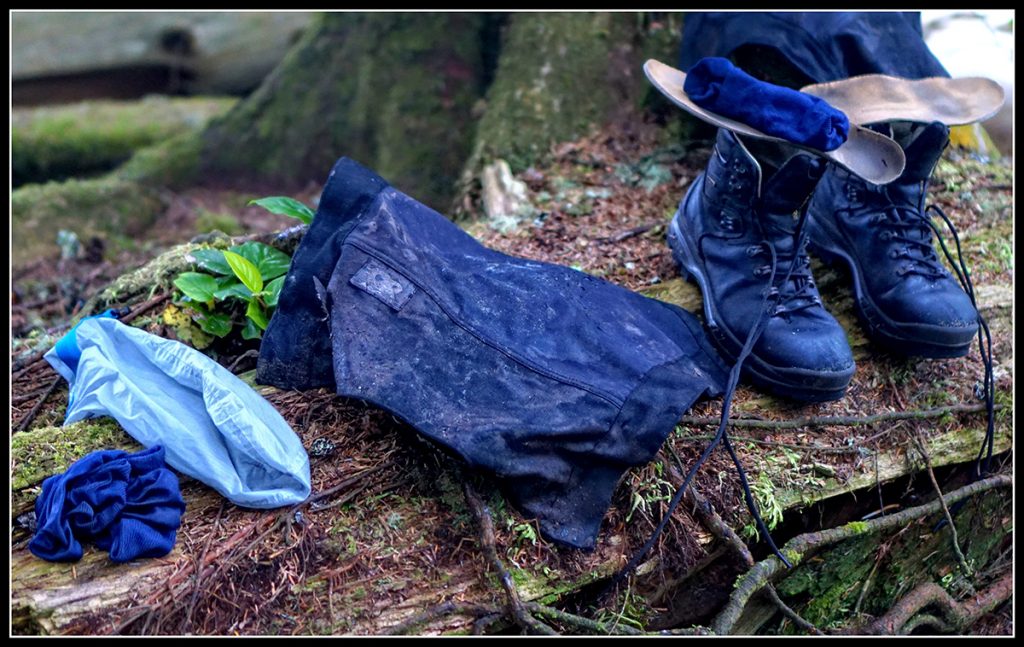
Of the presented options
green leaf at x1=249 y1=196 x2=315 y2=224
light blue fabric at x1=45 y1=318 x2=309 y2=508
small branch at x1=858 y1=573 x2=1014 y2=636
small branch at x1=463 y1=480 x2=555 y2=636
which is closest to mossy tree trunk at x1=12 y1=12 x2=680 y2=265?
green leaf at x1=249 y1=196 x2=315 y2=224

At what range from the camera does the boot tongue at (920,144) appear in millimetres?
2863

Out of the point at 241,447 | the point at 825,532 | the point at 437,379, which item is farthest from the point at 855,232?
the point at 241,447

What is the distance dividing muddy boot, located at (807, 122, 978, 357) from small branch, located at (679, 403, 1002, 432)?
0.22m

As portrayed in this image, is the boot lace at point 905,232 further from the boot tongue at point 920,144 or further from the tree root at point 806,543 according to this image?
the tree root at point 806,543

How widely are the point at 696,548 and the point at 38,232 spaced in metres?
4.31

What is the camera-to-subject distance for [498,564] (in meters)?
2.26

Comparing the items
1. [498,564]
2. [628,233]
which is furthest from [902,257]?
[498,564]

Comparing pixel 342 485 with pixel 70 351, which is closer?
pixel 342 485

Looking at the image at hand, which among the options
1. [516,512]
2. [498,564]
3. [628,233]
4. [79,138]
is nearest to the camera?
[498,564]

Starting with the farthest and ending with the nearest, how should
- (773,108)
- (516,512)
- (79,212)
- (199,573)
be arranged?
(79,212)
(773,108)
(516,512)
(199,573)

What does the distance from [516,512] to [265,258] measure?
4.71 feet

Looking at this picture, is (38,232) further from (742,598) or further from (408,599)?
(742,598)

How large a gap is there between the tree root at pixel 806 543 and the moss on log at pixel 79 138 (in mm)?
5142

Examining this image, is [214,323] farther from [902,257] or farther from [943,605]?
[943,605]
